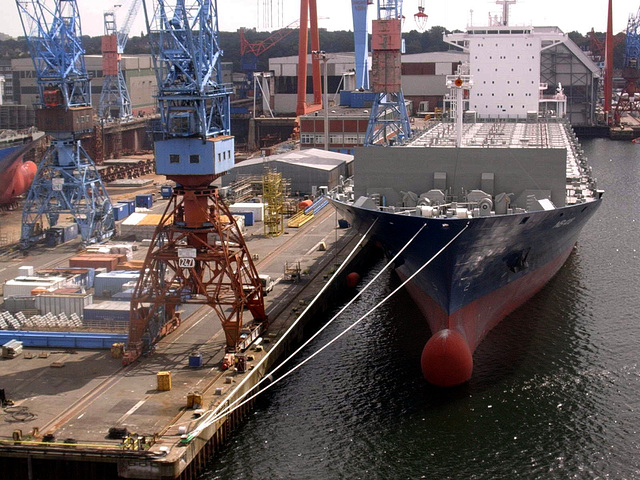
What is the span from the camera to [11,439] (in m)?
21.1

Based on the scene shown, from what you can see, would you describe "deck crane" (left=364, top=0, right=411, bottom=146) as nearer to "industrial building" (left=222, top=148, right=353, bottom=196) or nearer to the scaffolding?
"industrial building" (left=222, top=148, right=353, bottom=196)

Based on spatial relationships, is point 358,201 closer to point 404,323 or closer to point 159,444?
point 404,323

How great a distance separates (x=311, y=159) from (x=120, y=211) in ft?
46.6

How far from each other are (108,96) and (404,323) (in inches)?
2270

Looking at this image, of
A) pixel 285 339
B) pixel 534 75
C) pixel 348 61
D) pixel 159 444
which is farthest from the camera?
pixel 348 61

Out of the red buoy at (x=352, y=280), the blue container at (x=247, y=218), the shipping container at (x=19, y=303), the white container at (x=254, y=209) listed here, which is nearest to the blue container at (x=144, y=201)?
the white container at (x=254, y=209)

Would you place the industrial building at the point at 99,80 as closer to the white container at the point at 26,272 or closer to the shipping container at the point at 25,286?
the white container at the point at 26,272

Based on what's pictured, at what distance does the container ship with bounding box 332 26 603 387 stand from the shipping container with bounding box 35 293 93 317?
31.0 ft

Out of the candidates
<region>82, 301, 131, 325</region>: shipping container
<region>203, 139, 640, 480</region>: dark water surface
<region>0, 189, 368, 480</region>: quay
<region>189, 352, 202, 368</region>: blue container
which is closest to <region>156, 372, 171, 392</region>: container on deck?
<region>0, 189, 368, 480</region>: quay

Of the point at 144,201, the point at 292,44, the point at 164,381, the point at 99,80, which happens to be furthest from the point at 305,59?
the point at 292,44

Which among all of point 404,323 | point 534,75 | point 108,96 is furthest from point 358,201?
point 108,96

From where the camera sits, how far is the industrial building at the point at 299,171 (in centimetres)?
5503

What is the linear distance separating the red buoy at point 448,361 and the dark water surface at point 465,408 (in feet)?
1.12

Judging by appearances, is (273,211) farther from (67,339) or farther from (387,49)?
(67,339)
